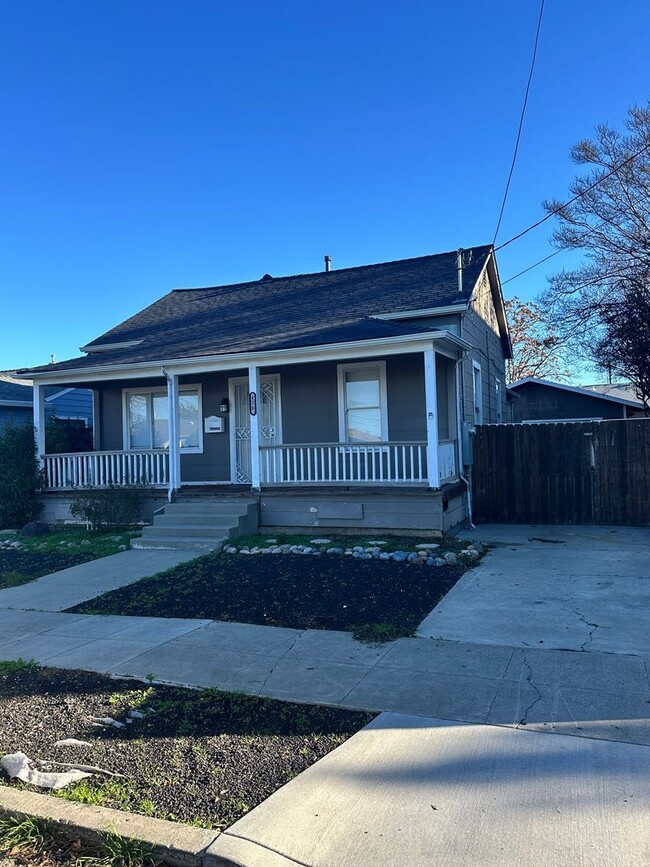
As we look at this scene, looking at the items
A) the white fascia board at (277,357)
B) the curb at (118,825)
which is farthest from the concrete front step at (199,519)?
the curb at (118,825)

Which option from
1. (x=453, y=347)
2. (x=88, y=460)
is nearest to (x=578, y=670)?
(x=453, y=347)

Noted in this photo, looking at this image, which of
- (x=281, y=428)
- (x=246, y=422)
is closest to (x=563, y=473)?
(x=281, y=428)

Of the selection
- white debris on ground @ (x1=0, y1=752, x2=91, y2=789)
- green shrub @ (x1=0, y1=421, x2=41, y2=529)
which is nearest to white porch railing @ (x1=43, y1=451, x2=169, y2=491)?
green shrub @ (x1=0, y1=421, x2=41, y2=529)

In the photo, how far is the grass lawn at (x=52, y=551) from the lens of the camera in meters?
9.27

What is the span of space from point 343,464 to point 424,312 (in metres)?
3.46

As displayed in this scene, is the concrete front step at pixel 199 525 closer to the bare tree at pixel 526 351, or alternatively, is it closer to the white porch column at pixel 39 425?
the white porch column at pixel 39 425

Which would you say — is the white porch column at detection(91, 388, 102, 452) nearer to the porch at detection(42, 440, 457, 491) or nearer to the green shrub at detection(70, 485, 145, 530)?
the porch at detection(42, 440, 457, 491)

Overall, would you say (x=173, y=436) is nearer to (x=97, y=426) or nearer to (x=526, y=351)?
(x=97, y=426)

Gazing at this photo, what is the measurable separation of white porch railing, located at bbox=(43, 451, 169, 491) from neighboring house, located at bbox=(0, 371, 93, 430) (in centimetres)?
566

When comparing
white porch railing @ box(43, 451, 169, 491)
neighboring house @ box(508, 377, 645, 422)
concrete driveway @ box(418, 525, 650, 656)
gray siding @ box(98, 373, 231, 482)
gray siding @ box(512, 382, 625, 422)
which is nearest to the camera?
concrete driveway @ box(418, 525, 650, 656)

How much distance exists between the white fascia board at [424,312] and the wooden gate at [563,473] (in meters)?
2.53

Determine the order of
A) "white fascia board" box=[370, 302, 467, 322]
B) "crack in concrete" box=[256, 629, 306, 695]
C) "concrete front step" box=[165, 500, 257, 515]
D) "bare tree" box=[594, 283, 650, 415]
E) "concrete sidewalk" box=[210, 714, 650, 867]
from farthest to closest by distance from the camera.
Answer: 1. "bare tree" box=[594, 283, 650, 415]
2. "white fascia board" box=[370, 302, 467, 322]
3. "concrete front step" box=[165, 500, 257, 515]
4. "crack in concrete" box=[256, 629, 306, 695]
5. "concrete sidewalk" box=[210, 714, 650, 867]

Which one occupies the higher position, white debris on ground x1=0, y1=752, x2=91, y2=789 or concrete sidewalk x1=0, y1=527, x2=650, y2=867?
concrete sidewalk x1=0, y1=527, x2=650, y2=867

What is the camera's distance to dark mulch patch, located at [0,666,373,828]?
3.25m
